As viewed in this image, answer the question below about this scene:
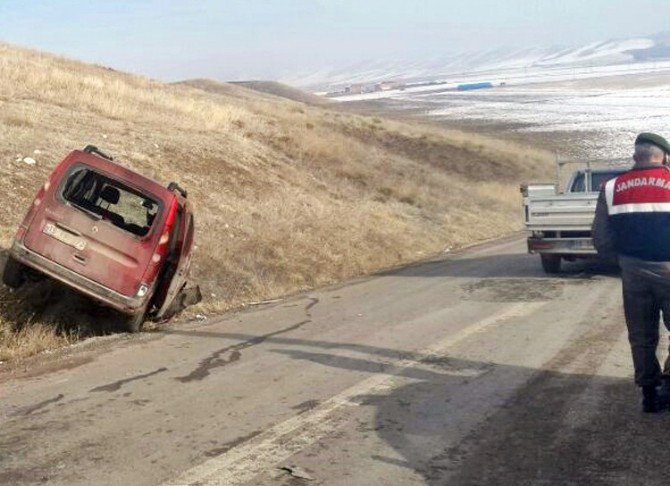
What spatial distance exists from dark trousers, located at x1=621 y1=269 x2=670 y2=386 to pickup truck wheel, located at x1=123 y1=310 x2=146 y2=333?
5396 millimetres

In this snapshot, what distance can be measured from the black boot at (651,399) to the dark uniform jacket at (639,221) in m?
0.83

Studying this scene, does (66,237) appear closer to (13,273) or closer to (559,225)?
(13,273)

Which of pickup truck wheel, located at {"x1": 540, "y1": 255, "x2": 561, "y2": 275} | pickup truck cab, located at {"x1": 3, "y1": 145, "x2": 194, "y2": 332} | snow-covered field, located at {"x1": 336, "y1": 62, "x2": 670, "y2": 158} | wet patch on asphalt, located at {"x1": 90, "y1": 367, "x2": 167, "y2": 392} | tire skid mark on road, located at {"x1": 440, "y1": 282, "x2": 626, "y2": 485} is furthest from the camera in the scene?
snow-covered field, located at {"x1": 336, "y1": 62, "x2": 670, "y2": 158}

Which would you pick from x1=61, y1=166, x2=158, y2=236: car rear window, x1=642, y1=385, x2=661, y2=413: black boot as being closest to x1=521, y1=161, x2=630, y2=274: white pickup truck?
x1=61, y1=166, x2=158, y2=236: car rear window

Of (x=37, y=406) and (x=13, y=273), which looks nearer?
(x=37, y=406)

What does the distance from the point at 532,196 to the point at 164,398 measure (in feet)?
30.6

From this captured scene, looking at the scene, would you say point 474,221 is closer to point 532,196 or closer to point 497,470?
point 532,196

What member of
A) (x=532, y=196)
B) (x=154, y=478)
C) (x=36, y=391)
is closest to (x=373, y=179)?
(x=532, y=196)

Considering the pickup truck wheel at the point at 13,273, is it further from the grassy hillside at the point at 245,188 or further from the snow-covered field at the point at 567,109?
the snow-covered field at the point at 567,109

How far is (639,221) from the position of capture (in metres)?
5.76

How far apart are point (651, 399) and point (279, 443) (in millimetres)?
2599

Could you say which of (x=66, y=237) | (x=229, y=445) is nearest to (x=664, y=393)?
(x=229, y=445)

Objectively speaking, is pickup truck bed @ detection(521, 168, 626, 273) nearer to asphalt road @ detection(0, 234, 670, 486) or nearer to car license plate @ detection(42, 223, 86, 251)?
asphalt road @ detection(0, 234, 670, 486)

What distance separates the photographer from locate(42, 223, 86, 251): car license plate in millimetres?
8875
